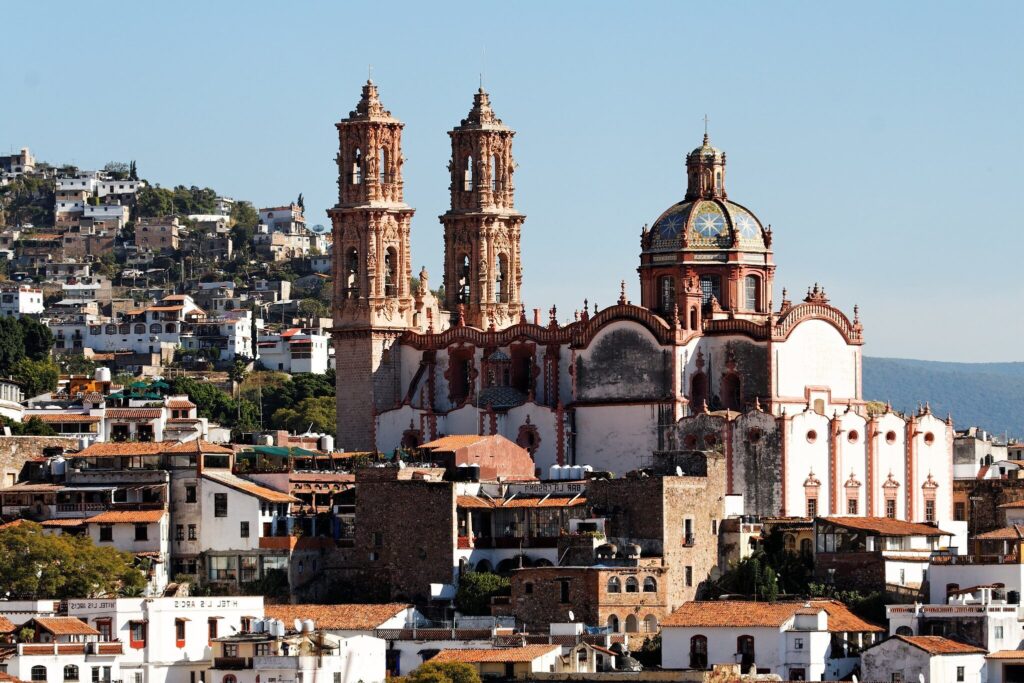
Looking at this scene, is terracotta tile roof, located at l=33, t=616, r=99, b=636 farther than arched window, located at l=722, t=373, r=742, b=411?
No

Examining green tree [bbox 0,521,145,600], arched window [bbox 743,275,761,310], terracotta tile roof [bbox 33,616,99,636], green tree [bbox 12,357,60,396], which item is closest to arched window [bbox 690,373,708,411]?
arched window [bbox 743,275,761,310]

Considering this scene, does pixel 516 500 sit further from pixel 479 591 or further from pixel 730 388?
pixel 730 388

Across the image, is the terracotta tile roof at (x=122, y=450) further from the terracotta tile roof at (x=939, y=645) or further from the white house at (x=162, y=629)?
the terracotta tile roof at (x=939, y=645)

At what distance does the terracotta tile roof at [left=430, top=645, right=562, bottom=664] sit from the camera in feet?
274

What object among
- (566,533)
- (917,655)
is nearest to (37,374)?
(566,533)

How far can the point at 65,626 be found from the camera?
85.8m

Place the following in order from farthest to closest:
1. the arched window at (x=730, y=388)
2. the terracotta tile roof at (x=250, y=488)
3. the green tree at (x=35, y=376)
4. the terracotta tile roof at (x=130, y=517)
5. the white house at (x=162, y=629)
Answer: the green tree at (x=35, y=376) < the arched window at (x=730, y=388) < the terracotta tile roof at (x=250, y=488) < the terracotta tile roof at (x=130, y=517) < the white house at (x=162, y=629)

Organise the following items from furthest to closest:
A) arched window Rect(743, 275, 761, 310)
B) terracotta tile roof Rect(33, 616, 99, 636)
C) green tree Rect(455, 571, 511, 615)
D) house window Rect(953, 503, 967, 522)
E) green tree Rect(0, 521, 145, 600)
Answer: arched window Rect(743, 275, 761, 310) < house window Rect(953, 503, 967, 522) < green tree Rect(455, 571, 511, 615) < green tree Rect(0, 521, 145, 600) < terracotta tile roof Rect(33, 616, 99, 636)

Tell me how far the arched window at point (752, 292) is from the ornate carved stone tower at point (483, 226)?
42.9 feet

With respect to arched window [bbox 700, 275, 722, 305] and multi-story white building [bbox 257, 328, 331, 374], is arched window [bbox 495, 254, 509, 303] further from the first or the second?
multi-story white building [bbox 257, 328, 331, 374]

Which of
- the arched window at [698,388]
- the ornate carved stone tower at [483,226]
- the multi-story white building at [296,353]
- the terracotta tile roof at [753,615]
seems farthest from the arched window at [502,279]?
the multi-story white building at [296,353]

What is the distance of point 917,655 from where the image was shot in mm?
82750

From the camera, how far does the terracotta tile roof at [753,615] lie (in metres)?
85.4

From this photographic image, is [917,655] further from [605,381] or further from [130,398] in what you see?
[130,398]
